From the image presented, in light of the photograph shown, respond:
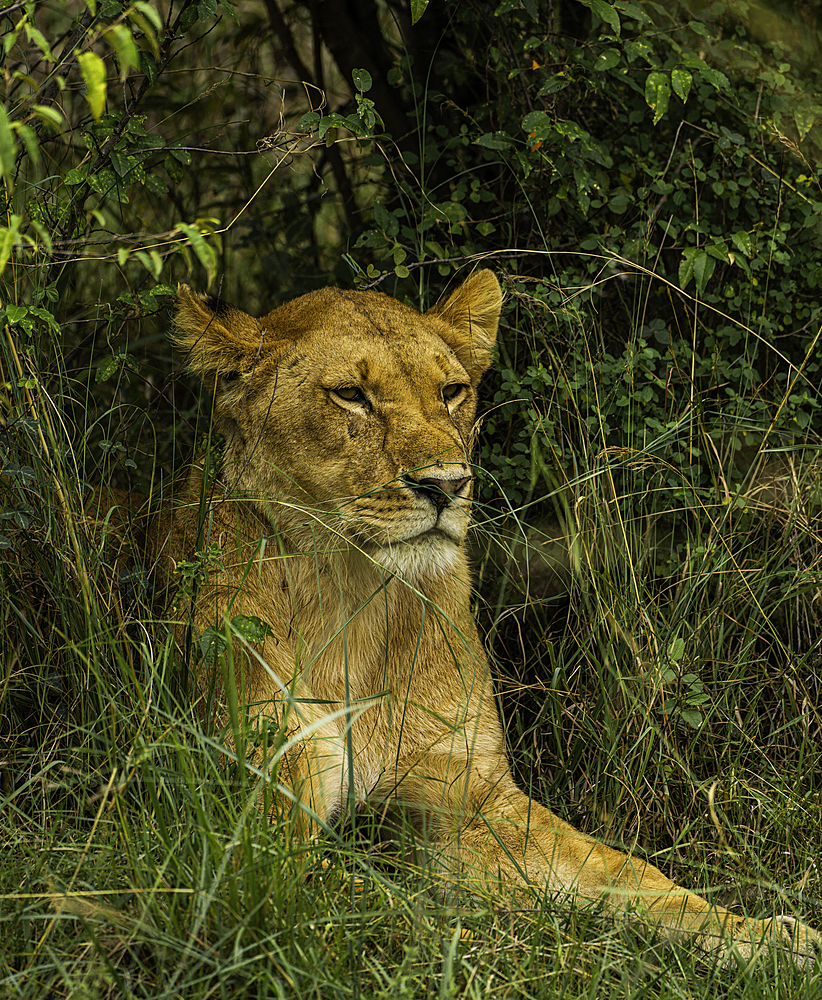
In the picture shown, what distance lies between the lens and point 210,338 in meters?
2.78

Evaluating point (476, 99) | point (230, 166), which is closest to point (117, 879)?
point (476, 99)

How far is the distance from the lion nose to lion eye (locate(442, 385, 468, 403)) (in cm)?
48

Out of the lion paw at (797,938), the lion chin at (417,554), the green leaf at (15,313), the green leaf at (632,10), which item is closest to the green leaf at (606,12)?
the green leaf at (632,10)

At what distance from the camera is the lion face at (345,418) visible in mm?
2535

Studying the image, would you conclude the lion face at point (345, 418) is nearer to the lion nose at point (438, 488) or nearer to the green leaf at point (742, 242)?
the lion nose at point (438, 488)

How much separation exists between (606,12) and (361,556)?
178cm

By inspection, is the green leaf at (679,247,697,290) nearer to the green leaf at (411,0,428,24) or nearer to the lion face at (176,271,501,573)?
the lion face at (176,271,501,573)

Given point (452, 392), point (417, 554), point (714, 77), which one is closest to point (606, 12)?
point (714, 77)

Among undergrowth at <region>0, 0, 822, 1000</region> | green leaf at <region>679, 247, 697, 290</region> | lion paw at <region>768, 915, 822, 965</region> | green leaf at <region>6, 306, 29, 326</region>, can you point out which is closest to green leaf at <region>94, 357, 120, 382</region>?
undergrowth at <region>0, 0, 822, 1000</region>

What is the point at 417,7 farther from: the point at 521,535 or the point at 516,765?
the point at 516,765

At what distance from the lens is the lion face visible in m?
2.54

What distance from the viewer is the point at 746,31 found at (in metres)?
3.69

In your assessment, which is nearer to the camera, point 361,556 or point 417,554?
point 417,554

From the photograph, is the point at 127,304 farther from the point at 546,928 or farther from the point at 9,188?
the point at 546,928
